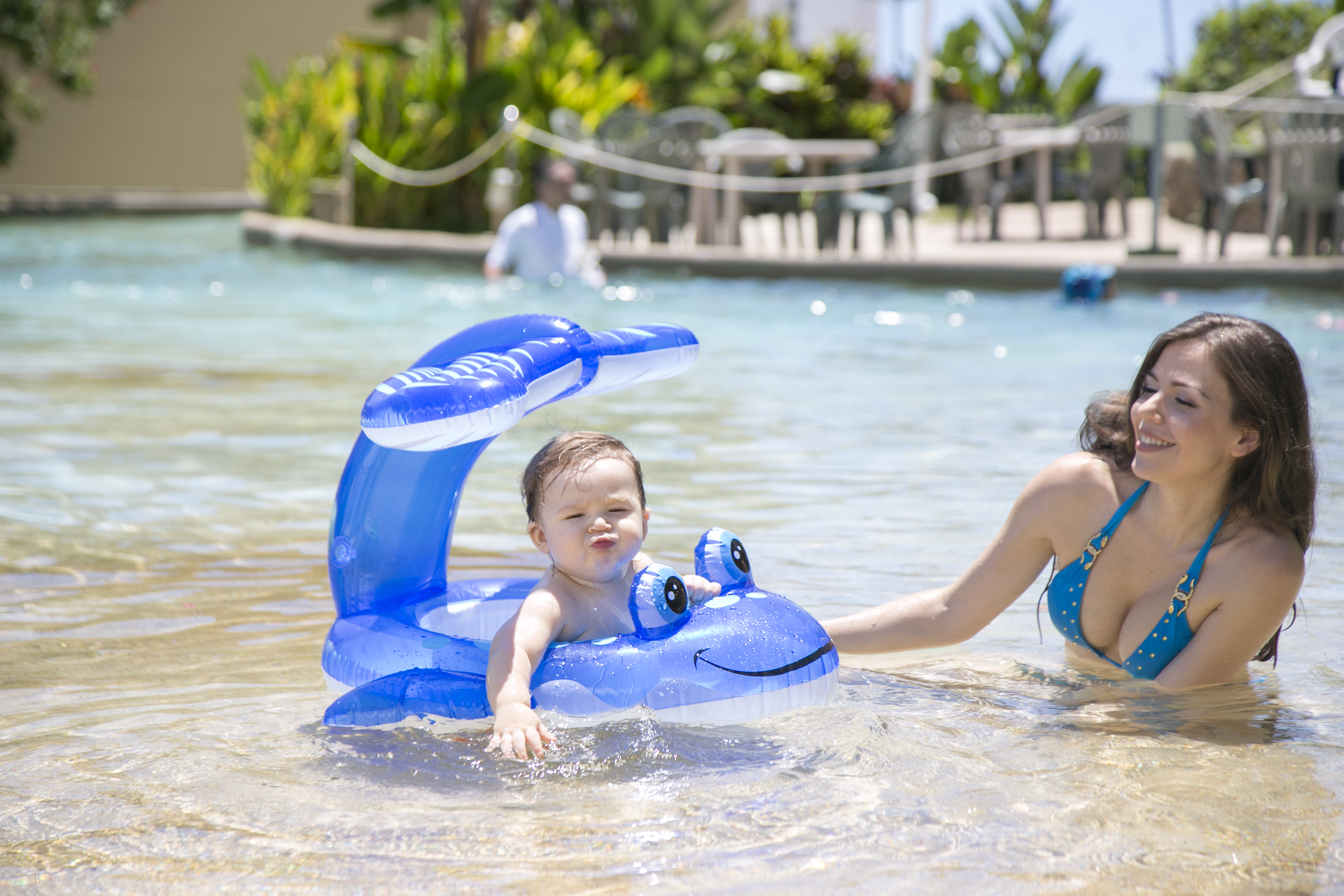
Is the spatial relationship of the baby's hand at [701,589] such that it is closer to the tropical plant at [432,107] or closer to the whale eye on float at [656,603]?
the whale eye on float at [656,603]

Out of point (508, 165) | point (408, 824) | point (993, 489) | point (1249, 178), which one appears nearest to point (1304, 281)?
point (1249, 178)

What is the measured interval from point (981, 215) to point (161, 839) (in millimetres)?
17987

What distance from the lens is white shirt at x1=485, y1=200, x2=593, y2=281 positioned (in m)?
Result: 10.6

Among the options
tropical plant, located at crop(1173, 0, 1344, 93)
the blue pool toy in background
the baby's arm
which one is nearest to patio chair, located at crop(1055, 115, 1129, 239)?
the blue pool toy in background

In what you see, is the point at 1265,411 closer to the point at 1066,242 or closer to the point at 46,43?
the point at 1066,242

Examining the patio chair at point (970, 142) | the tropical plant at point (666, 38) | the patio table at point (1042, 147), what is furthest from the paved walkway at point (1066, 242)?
the tropical plant at point (666, 38)

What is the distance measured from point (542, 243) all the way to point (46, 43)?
14043 millimetres

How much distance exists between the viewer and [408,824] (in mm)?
2342

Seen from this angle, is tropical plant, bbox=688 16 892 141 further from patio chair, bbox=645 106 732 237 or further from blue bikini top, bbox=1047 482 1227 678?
blue bikini top, bbox=1047 482 1227 678

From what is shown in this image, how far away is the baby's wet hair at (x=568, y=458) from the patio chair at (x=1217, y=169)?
10.1 meters

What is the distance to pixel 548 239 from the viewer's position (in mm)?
10734

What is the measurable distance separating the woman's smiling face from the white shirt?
26.8ft

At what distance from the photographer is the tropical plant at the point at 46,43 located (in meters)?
20.3

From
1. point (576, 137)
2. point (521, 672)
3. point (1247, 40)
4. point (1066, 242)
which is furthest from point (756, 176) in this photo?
point (521, 672)
